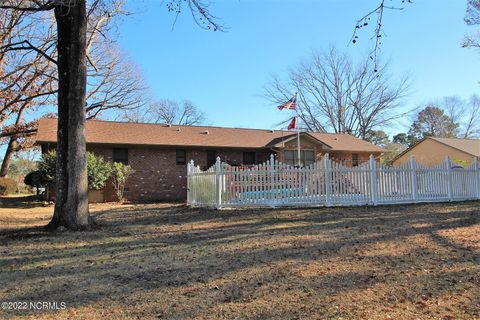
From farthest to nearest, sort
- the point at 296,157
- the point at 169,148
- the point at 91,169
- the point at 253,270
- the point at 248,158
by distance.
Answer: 1. the point at 296,157
2. the point at 248,158
3. the point at 169,148
4. the point at 91,169
5. the point at 253,270

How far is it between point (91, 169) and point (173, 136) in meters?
5.55

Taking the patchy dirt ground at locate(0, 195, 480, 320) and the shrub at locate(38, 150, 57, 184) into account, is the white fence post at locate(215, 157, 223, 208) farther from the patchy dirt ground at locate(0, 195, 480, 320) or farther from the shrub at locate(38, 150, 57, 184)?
the shrub at locate(38, 150, 57, 184)

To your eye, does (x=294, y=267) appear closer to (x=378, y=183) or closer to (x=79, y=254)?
(x=79, y=254)

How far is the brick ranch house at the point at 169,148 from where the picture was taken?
20.5 m

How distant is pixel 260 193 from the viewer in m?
12.8

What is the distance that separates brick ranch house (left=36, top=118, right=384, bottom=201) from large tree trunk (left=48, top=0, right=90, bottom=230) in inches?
401

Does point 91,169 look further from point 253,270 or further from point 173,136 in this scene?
point 253,270

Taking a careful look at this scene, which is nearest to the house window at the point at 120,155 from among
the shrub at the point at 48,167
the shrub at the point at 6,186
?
the shrub at the point at 48,167

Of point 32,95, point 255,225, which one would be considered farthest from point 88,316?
point 32,95

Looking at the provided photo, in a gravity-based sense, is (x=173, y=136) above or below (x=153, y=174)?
above

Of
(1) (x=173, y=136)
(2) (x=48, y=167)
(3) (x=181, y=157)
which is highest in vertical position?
(1) (x=173, y=136)

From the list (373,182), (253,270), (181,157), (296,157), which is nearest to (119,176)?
(181,157)

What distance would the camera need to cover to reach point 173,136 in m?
22.7

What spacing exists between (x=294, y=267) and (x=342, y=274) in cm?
65
